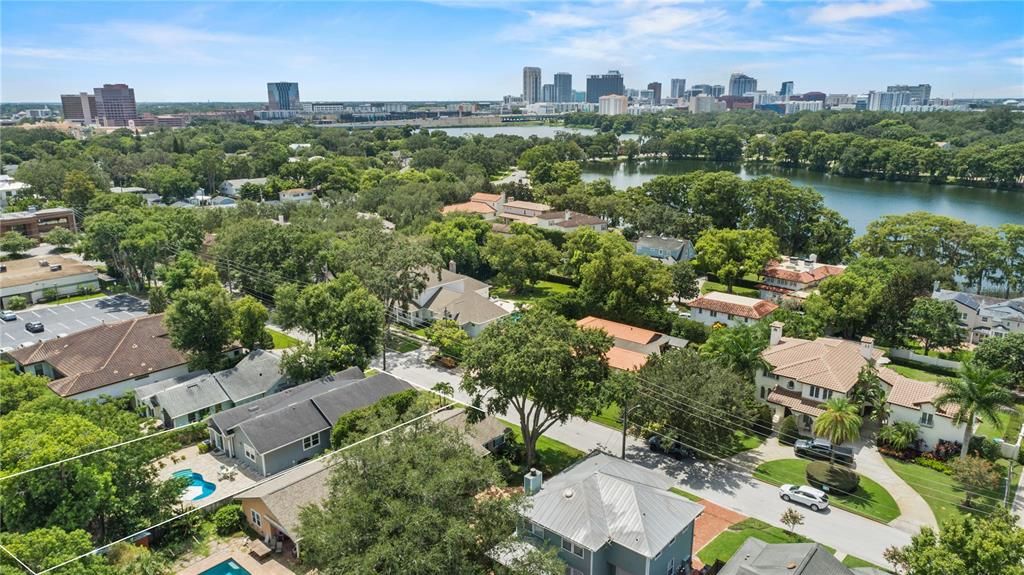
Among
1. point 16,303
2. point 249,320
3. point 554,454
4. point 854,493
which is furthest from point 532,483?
point 16,303

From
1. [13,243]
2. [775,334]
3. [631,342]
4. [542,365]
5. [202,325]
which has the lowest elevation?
[631,342]

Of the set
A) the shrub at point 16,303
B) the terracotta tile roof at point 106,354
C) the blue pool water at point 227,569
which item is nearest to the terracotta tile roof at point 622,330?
the blue pool water at point 227,569

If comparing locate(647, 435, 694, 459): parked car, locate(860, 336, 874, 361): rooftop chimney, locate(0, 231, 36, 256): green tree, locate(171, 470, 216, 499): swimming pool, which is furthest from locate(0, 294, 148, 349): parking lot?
locate(860, 336, 874, 361): rooftop chimney

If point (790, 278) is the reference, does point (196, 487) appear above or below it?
below

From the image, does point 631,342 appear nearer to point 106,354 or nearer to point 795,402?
point 795,402

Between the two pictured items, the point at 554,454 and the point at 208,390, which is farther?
the point at 208,390
